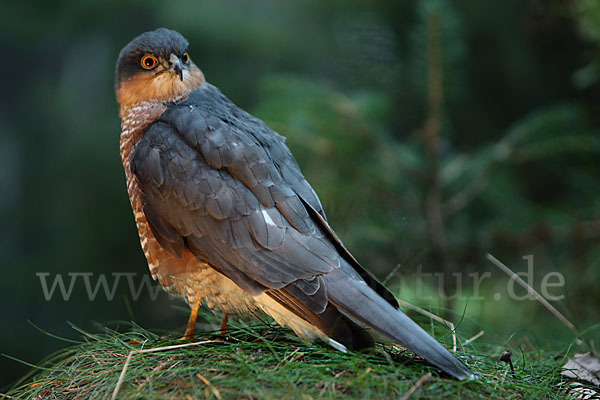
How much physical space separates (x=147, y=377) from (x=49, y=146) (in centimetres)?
435

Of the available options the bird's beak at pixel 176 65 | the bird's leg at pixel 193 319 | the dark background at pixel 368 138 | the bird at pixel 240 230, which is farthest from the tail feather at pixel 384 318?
the bird's beak at pixel 176 65

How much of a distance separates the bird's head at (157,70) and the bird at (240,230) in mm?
30

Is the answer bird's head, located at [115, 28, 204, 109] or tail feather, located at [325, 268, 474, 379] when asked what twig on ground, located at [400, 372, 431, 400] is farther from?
bird's head, located at [115, 28, 204, 109]

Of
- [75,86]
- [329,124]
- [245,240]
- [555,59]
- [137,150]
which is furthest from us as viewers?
[75,86]

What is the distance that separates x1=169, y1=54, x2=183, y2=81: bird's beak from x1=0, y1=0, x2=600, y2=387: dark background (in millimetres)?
994

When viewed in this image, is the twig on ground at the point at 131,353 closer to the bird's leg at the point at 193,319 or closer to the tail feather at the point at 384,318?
the bird's leg at the point at 193,319

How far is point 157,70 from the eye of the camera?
119 inches

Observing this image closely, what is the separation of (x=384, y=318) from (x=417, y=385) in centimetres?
31

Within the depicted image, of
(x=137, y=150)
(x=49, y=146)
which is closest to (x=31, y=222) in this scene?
(x=49, y=146)

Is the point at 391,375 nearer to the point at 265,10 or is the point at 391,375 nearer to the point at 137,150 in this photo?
the point at 137,150

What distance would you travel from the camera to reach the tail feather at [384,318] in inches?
79.4

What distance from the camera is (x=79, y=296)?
18.0 ft

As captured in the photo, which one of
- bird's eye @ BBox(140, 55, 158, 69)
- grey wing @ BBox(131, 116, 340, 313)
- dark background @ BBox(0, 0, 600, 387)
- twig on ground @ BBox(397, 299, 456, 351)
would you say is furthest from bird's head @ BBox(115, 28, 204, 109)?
twig on ground @ BBox(397, 299, 456, 351)

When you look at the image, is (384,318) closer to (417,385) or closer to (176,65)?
(417,385)
